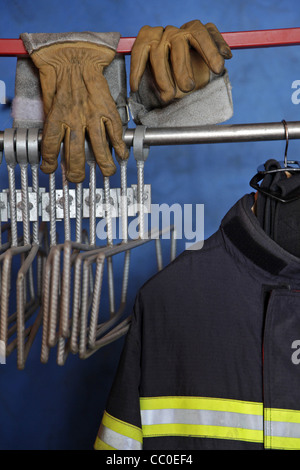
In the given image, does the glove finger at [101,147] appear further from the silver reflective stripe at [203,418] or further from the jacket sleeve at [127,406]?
the silver reflective stripe at [203,418]

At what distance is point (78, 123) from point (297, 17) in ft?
3.70

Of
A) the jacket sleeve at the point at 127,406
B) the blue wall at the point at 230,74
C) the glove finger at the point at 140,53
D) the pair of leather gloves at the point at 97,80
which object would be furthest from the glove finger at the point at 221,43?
the blue wall at the point at 230,74

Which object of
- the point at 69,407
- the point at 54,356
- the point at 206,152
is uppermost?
the point at 206,152

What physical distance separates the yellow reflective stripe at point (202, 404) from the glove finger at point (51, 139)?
0.51 metres

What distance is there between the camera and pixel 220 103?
1.11m

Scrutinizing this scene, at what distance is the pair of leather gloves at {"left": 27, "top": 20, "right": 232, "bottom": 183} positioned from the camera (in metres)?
1.01

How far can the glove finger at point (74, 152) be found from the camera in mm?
1016

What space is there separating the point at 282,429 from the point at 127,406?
294mm

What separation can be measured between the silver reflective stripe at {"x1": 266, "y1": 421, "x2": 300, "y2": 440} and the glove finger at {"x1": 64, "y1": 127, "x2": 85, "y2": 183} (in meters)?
0.60

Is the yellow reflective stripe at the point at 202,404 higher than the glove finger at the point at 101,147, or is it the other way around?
the glove finger at the point at 101,147

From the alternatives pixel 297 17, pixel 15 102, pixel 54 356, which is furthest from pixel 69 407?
pixel 297 17

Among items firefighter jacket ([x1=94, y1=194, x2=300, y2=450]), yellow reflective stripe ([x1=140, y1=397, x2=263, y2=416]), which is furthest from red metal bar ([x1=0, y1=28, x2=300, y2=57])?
yellow reflective stripe ([x1=140, y1=397, x2=263, y2=416])

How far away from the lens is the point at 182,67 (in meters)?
1.00

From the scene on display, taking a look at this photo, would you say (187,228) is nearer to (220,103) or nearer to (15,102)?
(220,103)
